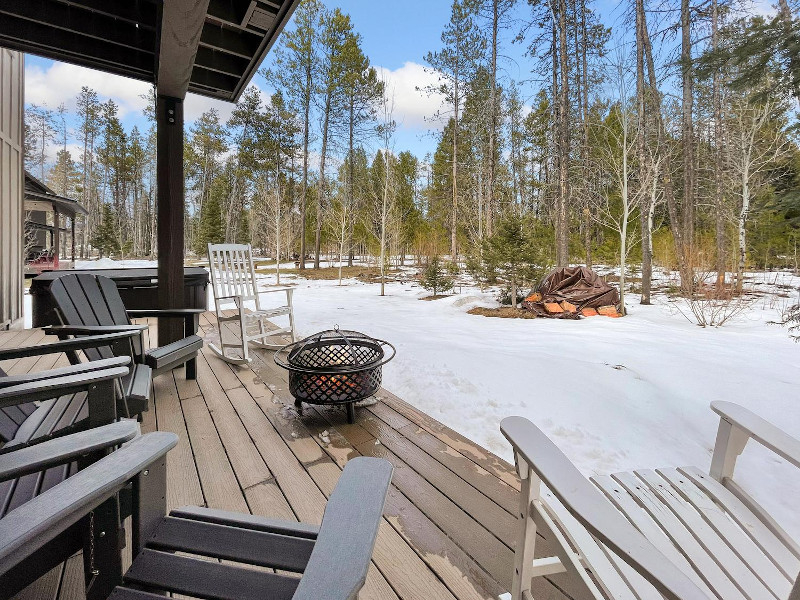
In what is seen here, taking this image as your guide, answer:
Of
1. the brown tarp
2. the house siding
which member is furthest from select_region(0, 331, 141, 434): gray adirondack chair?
the brown tarp

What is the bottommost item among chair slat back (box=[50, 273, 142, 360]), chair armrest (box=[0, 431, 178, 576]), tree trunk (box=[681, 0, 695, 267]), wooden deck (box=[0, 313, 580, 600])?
wooden deck (box=[0, 313, 580, 600])

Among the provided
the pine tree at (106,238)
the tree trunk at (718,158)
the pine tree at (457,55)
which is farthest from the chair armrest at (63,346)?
the pine tree at (106,238)

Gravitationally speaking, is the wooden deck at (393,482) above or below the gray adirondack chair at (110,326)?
below

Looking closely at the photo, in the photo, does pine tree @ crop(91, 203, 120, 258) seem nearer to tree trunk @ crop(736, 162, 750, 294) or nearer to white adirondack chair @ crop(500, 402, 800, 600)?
white adirondack chair @ crop(500, 402, 800, 600)

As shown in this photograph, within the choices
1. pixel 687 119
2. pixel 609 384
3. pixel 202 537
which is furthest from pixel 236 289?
pixel 687 119

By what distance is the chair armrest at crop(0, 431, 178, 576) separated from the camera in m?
0.48

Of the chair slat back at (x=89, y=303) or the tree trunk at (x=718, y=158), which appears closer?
the chair slat back at (x=89, y=303)

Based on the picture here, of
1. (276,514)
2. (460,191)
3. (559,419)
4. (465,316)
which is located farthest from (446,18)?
(276,514)

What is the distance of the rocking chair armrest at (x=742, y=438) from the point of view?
893mm

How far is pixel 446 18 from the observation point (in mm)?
13938

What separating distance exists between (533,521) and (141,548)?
87cm

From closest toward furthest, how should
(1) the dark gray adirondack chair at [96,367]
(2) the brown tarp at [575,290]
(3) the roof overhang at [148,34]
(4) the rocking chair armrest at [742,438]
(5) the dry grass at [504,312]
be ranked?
1. (4) the rocking chair armrest at [742,438]
2. (1) the dark gray adirondack chair at [96,367]
3. (3) the roof overhang at [148,34]
4. (5) the dry grass at [504,312]
5. (2) the brown tarp at [575,290]

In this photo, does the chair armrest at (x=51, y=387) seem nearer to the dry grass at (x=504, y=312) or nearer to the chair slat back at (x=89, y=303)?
Answer: the chair slat back at (x=89, y=303)

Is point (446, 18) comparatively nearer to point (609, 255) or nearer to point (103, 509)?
point (609, 255)
